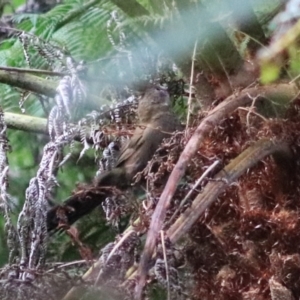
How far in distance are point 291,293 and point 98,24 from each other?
0.58 meters

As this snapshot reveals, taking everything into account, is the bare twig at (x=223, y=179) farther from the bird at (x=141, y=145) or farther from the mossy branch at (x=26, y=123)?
the mossy branch at (x=26, y=123)

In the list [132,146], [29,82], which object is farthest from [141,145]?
[29,82]

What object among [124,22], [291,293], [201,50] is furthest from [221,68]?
[291,293]

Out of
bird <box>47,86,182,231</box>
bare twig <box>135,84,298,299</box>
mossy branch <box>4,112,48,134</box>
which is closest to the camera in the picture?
bare twig <box>135,84,298,299</box>

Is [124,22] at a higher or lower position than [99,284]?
higher

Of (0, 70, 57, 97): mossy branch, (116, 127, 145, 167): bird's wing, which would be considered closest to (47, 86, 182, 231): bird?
(116, 127, 145, 167): bird's wing

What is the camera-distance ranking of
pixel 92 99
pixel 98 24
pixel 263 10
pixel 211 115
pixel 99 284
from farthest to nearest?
pixel 98 24
pixel 92 99
pixel 263 10
pixel 211 115
pixel 99 284

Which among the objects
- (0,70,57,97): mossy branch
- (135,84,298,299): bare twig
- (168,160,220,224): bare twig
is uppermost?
(0,70,57,97): mossy branch

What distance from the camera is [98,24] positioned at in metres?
1.14

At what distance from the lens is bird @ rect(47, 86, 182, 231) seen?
93 cm

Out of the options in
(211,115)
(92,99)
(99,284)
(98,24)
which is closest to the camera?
(99,284)

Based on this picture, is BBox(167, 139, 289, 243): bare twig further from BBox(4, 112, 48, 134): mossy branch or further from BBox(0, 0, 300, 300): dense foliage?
BBox(4, 112, 48, 134): mossy branch

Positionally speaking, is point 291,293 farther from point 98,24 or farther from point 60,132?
point 98,24

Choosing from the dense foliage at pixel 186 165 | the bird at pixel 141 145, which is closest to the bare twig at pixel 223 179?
the dense foliage at pixel 186 165
